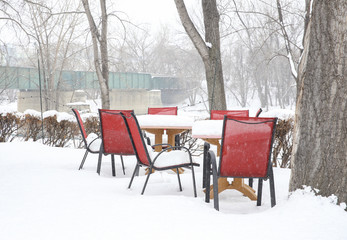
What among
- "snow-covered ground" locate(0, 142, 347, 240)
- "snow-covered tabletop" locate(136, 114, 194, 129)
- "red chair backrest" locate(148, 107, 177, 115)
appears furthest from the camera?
"red chair backrest" locate(148, 107, 177, 115)

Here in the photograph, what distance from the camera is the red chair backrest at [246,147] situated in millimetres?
4055

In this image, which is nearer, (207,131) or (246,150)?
(246,150)

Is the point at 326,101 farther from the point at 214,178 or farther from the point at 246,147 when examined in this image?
the point at 214,178

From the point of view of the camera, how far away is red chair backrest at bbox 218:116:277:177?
4.05 metres

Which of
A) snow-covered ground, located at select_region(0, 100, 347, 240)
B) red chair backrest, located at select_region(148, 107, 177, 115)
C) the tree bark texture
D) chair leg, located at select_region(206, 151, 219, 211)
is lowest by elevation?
snow-covered ground, located at select_region(0, 100, 347, 240)

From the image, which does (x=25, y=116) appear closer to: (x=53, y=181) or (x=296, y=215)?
(x=53, y=181)

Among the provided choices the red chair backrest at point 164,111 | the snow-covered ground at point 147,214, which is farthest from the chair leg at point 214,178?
the red chair backrest at point 164,111

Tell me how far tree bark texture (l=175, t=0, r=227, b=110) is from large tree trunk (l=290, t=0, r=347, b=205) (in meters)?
6.27

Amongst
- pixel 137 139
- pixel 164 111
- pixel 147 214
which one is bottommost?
pixel 147 214

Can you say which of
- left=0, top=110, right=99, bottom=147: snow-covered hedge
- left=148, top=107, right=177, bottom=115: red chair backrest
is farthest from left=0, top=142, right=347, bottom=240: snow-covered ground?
left=0, top=110, right=99, bottom=147: snow-covered hedge

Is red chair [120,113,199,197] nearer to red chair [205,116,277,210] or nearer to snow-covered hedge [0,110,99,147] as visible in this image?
red chair [205,116,277,210]

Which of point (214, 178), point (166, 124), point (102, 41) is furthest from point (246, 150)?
point (102, 41)

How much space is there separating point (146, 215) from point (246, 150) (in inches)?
50.8

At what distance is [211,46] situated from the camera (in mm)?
10023
